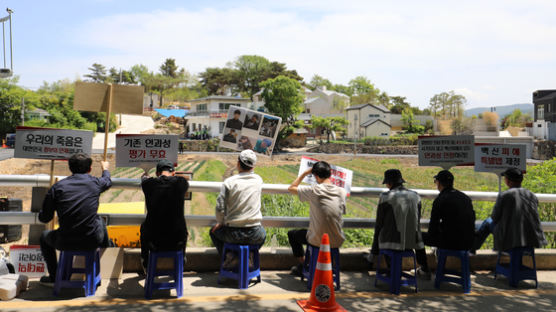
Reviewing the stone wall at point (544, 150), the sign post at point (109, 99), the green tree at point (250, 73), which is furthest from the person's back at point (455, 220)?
the green tree at point (250, 73)

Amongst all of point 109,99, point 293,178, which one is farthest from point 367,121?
point 109,99

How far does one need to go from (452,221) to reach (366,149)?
2147 inches

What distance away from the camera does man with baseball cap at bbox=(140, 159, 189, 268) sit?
407cm

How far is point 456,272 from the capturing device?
465 cm

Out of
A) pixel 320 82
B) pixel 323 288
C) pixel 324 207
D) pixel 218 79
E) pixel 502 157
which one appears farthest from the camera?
pixel 320 82

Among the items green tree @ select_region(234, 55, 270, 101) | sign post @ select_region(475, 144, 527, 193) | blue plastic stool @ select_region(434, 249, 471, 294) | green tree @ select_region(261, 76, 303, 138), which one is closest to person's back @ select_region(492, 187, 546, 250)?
blue plastic stool @ select_region(434, 249, 471, 294)

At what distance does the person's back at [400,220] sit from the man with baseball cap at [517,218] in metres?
0.99

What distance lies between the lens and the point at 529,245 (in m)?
4.69

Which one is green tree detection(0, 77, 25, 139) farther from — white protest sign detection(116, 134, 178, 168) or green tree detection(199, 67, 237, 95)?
white protest sign detection(116, 134, 178, 168)

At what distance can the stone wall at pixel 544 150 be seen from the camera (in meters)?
48.3

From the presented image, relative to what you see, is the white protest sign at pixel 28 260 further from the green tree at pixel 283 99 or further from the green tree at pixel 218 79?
the green tree at pixel 218 79

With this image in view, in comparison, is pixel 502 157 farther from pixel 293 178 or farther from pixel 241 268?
pixel 293 178

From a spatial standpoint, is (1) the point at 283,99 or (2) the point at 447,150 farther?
(1) the point at 283,99

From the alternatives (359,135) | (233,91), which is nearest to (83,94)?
(359,135)
